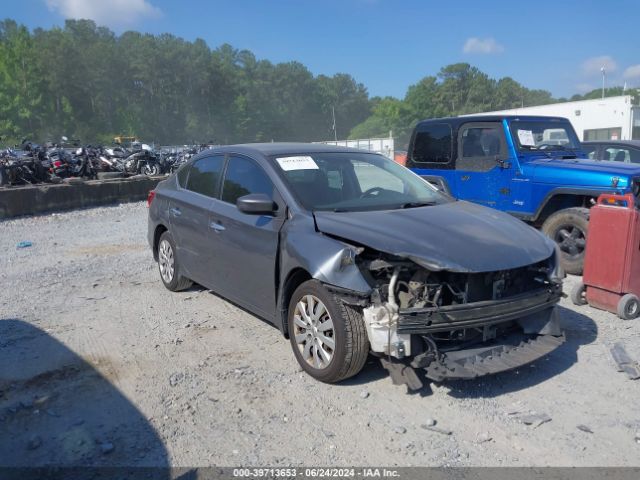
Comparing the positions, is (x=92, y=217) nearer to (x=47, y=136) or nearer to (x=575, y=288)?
(x=575, y=288)

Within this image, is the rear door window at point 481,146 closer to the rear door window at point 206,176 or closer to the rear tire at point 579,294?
the rear tire at point 579,294

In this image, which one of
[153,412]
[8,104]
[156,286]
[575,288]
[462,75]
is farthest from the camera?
[462,75]

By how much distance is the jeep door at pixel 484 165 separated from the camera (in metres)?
7.49

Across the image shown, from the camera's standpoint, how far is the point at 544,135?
7.82 meters

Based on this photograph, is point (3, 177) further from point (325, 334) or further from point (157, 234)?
point (325, 334)

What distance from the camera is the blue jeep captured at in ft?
21.9

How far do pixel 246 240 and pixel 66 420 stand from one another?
6.20 feet

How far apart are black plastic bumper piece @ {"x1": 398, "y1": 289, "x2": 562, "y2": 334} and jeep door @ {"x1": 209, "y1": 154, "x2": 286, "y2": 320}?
4.20 ft

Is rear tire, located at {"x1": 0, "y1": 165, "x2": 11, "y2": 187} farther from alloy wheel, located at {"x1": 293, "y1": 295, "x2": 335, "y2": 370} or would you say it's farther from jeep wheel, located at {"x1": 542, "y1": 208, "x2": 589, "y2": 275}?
jeep wheel, located at {"x1": 542, "y1": 208, "x2": 589, "y2": 275}

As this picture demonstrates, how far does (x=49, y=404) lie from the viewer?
3.63m

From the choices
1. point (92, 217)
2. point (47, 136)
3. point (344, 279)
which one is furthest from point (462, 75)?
point (344, 279)

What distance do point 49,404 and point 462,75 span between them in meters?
116

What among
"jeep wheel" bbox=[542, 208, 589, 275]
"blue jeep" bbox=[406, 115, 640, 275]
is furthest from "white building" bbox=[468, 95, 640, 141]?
"jeep wheel" bbox=[542, 208, 589, 275]

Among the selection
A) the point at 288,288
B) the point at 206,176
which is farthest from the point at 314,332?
the point at 206,176
